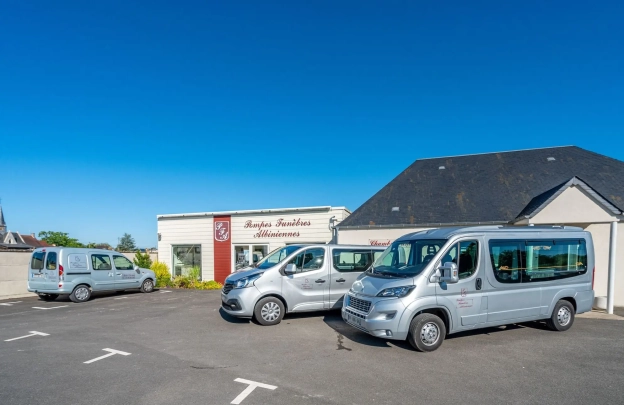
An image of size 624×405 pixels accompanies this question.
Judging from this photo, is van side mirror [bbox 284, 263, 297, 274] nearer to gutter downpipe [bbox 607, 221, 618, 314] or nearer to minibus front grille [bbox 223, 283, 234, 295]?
minibus front grille [bbox 223, 283, 234, 295]

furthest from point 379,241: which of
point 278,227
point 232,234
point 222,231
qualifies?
point 222,231

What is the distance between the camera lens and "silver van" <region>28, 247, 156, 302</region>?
1196cm

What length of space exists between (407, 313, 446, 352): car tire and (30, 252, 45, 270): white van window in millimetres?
12711

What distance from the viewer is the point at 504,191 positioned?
1431 centimetres

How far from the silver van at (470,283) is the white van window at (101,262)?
10.6 metres

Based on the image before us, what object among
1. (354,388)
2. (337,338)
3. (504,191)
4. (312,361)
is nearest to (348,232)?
(504,191)

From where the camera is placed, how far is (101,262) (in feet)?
43.5

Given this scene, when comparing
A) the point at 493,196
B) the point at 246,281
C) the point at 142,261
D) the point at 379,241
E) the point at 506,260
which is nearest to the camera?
the point at 506,260

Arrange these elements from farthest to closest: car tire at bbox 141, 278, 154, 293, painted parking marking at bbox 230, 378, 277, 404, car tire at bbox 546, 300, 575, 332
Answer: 1. car tire at bbox 141, 278, 154, 293
2. car tire at bbox 546, 300, 575, 332
3. painted parking marking at bbox 230, 378, 277, 404

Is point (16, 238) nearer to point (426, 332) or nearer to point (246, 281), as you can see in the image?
point (246, 281)

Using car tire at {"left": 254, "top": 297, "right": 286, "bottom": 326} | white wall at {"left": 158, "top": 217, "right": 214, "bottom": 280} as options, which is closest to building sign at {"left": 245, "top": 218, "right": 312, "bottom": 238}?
white wall at {"left": 158, "top": 217, "right": 214, "bottom": 280}

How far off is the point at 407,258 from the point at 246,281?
3.62 metres

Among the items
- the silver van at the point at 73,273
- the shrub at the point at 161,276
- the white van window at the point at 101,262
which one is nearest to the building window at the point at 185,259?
the shrub at the point at 161,276

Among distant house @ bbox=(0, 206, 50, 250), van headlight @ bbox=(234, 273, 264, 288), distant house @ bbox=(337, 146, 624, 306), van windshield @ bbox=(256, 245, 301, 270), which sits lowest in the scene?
distant house @ bbox=(0, 206, 50, 250)
